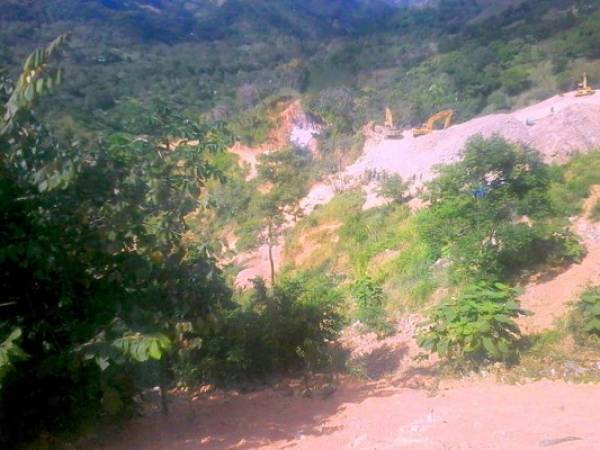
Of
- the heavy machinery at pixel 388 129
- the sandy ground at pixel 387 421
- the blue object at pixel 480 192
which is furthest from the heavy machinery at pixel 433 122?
the sandy ground at pixel 387 421

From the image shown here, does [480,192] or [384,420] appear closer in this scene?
[384,420]

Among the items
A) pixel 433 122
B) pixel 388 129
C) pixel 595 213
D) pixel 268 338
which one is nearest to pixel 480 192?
pixel 595 213

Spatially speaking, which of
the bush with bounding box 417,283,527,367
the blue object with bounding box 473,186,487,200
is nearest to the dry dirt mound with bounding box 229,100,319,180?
the blue object with bounding box 473,186,487,200

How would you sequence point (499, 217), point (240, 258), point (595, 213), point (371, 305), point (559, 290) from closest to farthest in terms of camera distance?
point (559, 290), point (499, 217), point (595, 213), point (371, 305), point (240, 258)

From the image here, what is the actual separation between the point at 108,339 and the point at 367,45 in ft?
150

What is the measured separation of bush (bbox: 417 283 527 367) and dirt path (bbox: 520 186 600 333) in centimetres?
107

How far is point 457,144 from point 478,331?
11.9m

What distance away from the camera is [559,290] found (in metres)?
8.30

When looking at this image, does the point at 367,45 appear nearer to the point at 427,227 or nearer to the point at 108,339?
the point at 427,227

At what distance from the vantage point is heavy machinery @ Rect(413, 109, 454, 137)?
826 inches

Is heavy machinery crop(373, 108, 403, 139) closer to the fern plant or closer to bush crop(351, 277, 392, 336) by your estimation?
A: bush crop(351, 277, 392, 336)

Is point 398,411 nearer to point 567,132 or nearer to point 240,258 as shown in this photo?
point 567,132

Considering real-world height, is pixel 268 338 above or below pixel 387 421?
above

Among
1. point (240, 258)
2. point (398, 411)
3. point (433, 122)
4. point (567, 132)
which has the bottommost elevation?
point (398, 411)
